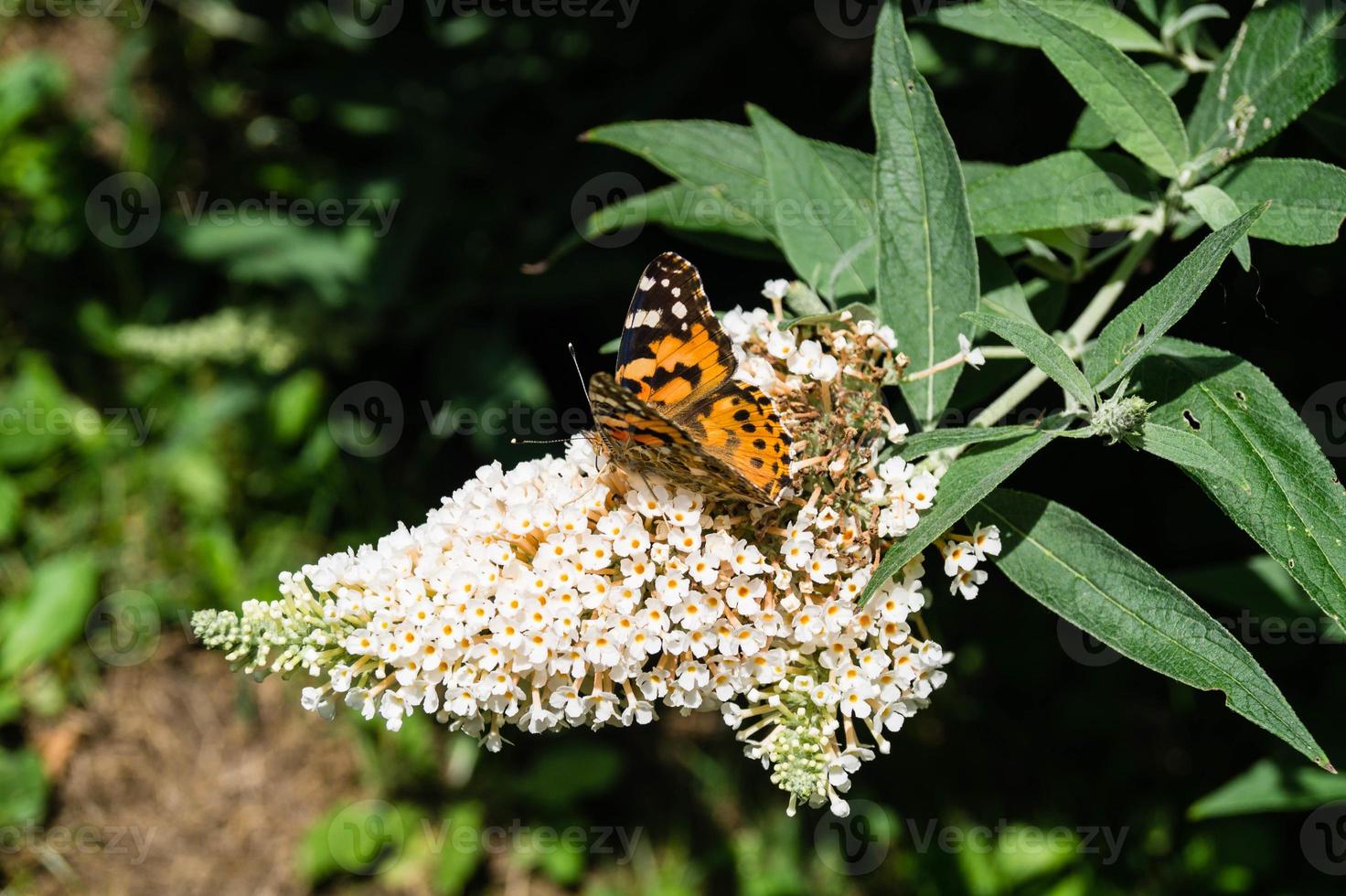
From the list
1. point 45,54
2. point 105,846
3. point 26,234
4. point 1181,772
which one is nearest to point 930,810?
point 1181,772

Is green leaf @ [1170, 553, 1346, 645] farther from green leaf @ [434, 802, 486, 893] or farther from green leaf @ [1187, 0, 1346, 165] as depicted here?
green leaf @ [434, 802, 486, 893]

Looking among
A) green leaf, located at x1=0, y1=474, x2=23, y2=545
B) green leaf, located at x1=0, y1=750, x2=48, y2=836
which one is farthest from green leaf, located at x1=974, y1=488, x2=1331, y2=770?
green leaf, located at x1=0, y1=474, x2=23, y2=545

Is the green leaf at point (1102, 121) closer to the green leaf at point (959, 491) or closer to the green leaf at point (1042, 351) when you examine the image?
the green leaf at point (1042, 351)

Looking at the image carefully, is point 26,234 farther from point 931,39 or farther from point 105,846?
point 931,39

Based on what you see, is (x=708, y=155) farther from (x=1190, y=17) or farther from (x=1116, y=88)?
(x=1190, y=17)

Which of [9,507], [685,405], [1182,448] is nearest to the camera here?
[1182,448]

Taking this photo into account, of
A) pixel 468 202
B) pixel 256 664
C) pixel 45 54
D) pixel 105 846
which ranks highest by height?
pixel 45 54

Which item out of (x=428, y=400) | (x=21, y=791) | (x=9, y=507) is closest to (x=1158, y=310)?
(x=428, y=400)
